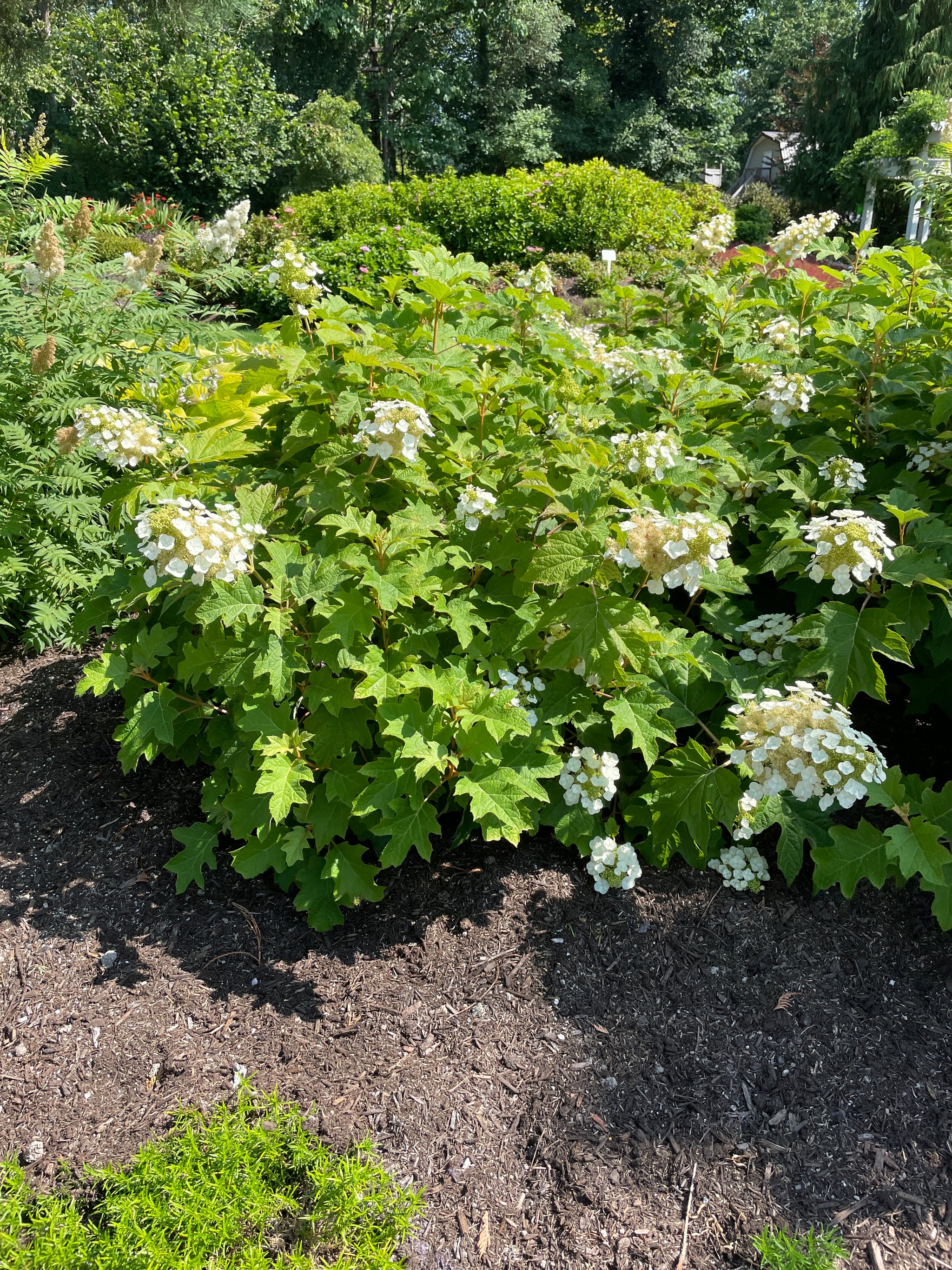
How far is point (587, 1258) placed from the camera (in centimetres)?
171

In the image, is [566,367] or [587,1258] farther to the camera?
[566,367]

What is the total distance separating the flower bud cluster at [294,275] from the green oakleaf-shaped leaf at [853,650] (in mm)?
1739

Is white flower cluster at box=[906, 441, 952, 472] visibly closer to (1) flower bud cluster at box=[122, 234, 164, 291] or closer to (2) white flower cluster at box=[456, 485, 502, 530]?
(2) white flower cluster at box=[456, 485, 502, 530]

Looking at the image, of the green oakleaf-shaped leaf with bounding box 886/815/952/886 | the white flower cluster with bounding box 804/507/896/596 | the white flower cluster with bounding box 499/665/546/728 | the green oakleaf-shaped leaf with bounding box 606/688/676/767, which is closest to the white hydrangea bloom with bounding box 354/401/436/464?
the white flower cluster with bounding box 499/665/546/728

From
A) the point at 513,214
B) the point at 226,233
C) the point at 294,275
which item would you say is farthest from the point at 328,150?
the point at 294,275

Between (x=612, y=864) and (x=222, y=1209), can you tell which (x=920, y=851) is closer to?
(x=612, y=864)

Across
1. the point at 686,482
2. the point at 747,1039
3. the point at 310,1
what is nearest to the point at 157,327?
the point at 686,482

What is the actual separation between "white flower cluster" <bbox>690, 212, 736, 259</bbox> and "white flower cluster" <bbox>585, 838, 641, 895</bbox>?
254cm

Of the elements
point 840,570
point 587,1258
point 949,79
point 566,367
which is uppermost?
point 949,79

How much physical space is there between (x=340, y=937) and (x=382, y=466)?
1351 millimetres

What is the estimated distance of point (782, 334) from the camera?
2844mm

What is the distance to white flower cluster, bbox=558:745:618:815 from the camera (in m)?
2.21

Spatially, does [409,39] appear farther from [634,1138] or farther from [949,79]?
[634,1138]

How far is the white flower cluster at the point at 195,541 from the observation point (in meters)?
1.80
